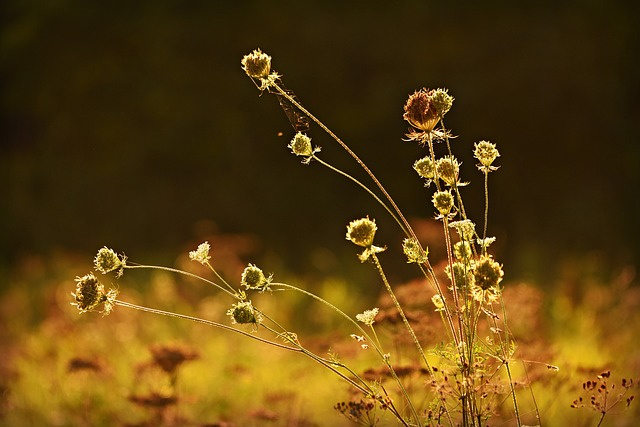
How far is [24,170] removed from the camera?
312 inches

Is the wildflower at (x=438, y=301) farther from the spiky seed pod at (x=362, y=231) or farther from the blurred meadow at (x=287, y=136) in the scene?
the blurred meadow at (x=287, y=136)

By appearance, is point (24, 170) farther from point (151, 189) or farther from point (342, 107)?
point (342, 107)

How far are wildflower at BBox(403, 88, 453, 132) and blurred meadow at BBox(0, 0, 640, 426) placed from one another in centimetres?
333

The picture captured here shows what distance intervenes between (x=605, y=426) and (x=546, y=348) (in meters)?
0.47

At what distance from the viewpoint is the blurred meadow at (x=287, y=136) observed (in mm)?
6102

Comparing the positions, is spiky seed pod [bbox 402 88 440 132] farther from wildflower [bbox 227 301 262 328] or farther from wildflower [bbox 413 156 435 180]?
wildflower [bbox 227 301 262 328]

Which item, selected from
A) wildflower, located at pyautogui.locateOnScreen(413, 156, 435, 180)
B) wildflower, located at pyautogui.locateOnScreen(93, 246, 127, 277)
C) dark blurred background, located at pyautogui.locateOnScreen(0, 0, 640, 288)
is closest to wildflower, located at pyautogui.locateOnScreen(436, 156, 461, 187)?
wildflower, located at pyautogui.locateOnScreen(413, 156, 435, 180)

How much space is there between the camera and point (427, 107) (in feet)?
5.63

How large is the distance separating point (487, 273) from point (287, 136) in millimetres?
6441

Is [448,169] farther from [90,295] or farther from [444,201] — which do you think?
[90,295]

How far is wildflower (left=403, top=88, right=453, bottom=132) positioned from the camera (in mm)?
1719

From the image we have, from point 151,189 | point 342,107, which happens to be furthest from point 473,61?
point 151,189

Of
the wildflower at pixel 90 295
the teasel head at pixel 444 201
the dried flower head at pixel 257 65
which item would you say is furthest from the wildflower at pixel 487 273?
the wildflower at pixel 90 295

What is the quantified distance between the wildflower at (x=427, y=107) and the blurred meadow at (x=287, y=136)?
3334 mm
